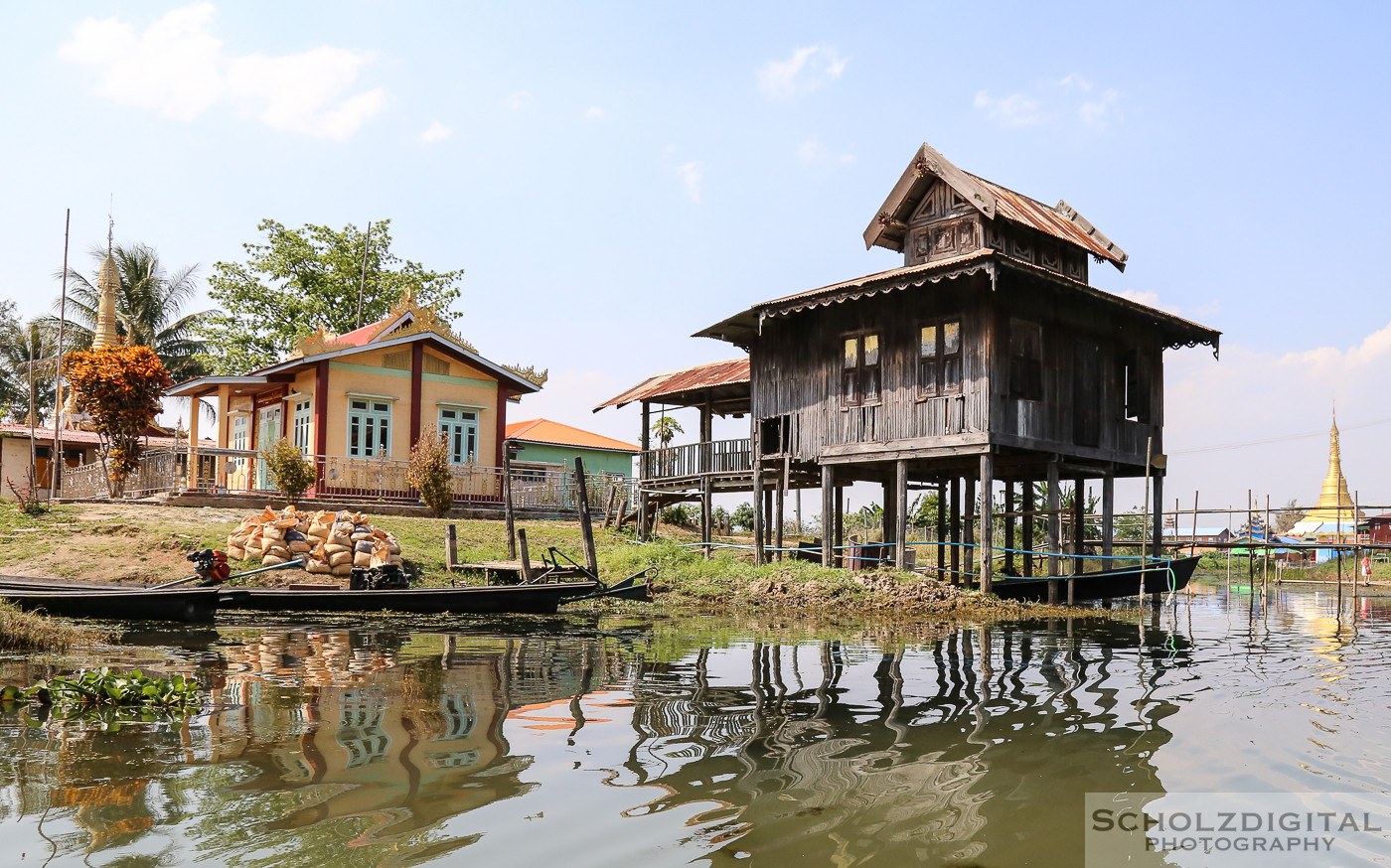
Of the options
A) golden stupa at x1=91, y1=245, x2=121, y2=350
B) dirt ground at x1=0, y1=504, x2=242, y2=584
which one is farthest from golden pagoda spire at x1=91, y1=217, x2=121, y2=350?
dirt ground at x1=0, y1=504, x2=242, y2=584

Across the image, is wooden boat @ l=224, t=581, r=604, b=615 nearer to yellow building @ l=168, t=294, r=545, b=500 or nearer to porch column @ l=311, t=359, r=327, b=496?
yellow building @ l=168, t=294, r=545, b=500

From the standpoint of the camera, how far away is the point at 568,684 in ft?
31.0

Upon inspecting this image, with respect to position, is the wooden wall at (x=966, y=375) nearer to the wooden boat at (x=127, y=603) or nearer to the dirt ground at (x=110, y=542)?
the dirt ground at (x=110, y=542)

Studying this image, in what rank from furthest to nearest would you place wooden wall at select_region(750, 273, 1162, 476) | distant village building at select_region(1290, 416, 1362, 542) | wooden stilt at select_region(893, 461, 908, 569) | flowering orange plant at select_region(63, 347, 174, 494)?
distant village building at select_region(1290, 416, 1362, 542) → flowering orange plant at select_region(63, 347, 174, 494) → wooden stilt at select_region(893, 461, 908, 569) → wooden wall at select_region(750, 273, 1162, 476)

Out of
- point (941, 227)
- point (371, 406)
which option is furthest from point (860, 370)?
point (371, 406)

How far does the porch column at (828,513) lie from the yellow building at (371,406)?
1198cm

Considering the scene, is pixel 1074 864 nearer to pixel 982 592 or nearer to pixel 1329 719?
pixel 1329 719

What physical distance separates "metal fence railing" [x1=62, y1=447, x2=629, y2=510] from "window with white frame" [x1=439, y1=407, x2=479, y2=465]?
66 centimetres

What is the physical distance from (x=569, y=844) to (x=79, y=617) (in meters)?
11.5

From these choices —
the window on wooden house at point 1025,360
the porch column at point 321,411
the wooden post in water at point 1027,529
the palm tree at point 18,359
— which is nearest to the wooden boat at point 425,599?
→ the window on wooden house at point 1025,360

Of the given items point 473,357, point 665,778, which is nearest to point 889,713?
point 665,778

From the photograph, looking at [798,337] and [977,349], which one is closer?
[977,349]

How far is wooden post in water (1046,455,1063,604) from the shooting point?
757 inches

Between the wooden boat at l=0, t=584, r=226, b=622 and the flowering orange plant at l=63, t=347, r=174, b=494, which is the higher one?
the flowering orange plant at l=63, t=347, r=174, b=494
